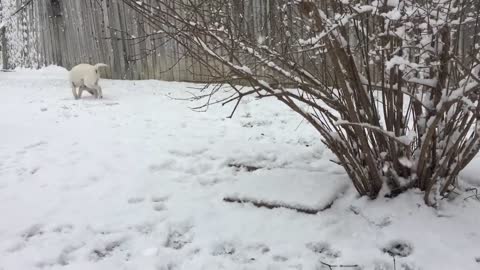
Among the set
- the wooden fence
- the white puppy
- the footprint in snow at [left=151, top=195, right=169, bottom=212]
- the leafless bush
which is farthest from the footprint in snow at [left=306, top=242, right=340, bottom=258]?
the white puppy

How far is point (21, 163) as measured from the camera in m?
4.52

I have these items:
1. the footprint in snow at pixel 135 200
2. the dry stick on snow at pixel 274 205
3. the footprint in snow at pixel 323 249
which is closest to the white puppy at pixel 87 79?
the footprint in snow at pixel 135 200

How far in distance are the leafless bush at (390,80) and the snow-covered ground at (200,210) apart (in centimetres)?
26

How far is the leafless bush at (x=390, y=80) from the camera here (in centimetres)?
246

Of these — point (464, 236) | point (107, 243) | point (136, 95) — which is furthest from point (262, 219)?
point (136, 95)

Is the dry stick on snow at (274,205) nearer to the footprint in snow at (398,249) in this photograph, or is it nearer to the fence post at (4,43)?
the footprint in snow at (398,249)

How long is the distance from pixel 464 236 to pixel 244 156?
2.15 meters

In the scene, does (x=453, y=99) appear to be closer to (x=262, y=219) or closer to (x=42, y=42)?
(x=262, y=219)

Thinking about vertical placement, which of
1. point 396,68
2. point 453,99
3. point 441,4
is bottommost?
point 453,99

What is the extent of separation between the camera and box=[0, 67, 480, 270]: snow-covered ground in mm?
2672

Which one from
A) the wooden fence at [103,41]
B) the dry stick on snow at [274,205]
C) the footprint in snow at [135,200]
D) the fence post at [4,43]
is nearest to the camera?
the dry stick on snow at [274,205]

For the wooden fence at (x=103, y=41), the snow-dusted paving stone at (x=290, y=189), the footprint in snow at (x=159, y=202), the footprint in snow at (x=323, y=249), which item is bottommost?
the footprint in snow at (x=323, y=249)

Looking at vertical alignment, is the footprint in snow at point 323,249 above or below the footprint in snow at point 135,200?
below

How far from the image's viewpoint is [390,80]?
9.20 feet
